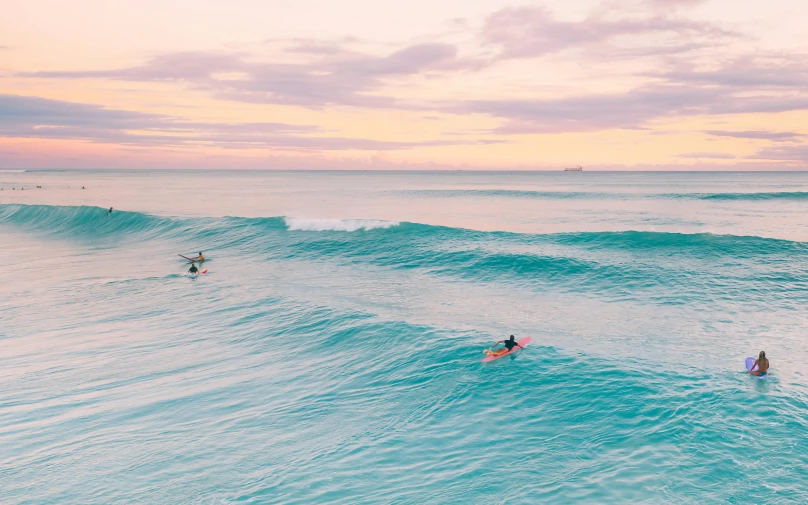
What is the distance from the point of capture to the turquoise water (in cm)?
962

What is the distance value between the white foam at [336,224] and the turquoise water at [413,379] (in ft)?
26.6

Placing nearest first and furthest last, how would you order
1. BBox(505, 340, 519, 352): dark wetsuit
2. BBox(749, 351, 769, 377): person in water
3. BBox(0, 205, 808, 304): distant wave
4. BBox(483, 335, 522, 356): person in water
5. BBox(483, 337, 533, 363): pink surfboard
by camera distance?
BBox(749, 351, 769, 377): person in water < BBox(483, 337, 533, 363): pink surfboard < BBox(483, 335, 522, 356): person in water < BBox(505, 340, 519, 352): dark wetsuit < BBox(0, 205, 808, 304): distant wave

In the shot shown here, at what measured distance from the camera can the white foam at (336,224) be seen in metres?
40.0

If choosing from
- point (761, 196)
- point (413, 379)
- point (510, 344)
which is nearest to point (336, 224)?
point (510, 344)

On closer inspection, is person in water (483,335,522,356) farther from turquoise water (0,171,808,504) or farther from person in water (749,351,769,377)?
person in water (749,351,769,377)

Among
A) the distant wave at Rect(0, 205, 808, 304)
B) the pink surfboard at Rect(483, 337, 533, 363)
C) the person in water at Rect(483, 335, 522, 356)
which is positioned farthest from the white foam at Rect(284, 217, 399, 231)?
the person in water at Rect(483, 335, 522, 356)

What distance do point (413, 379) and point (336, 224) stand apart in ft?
93.4

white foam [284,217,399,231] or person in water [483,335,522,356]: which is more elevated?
white foam [284,217,399,231]

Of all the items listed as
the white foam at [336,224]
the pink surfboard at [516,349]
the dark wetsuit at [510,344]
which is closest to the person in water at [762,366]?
the pink surfboard at [516,349]

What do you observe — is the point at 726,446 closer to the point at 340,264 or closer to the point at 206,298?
the point at 206,298

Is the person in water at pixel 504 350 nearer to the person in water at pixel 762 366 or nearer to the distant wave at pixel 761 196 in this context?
the person in water at pixel 762 366

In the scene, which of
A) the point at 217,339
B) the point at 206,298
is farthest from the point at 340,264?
the point at 217,339

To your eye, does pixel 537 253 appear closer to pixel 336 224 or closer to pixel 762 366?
pixel 336 224

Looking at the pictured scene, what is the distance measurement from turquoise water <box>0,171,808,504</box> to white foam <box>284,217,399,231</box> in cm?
810
